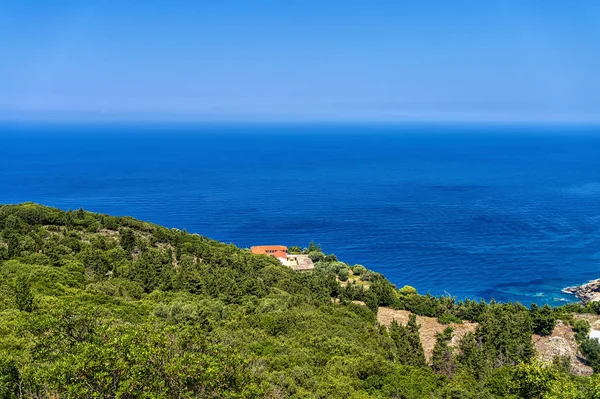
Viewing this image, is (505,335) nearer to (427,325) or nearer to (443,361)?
(443,361)

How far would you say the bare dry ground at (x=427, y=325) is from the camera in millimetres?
36188

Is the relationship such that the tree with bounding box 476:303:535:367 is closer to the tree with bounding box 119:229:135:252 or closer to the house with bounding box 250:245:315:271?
the house with bounding box 250:245:315:271

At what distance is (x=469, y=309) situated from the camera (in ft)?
135

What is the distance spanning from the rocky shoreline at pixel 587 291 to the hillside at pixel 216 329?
17.0 metres

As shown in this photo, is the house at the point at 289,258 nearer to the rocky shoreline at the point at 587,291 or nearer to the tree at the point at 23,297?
the rocky shoreline at the point at 587,291

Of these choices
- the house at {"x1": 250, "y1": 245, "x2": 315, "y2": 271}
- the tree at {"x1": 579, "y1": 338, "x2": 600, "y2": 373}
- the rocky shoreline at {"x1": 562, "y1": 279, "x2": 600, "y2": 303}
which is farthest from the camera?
the house at {"x1": 250, "y1": 245, "x2": 315, "y2": 271}

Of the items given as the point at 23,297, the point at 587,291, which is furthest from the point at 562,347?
the point at 23,297

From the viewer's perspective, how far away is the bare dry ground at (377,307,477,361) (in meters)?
36.2

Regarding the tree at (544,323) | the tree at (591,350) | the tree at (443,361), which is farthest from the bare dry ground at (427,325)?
the tree at (591,350)

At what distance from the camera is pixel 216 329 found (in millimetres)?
26453

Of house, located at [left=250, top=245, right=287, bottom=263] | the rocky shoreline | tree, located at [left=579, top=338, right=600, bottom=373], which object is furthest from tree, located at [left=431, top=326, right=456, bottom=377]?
the rocky shoreline

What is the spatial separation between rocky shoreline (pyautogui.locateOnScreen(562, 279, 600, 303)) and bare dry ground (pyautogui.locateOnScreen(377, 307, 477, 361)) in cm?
2744

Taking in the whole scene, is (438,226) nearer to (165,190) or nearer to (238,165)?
(165,190)

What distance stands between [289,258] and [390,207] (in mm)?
49963
